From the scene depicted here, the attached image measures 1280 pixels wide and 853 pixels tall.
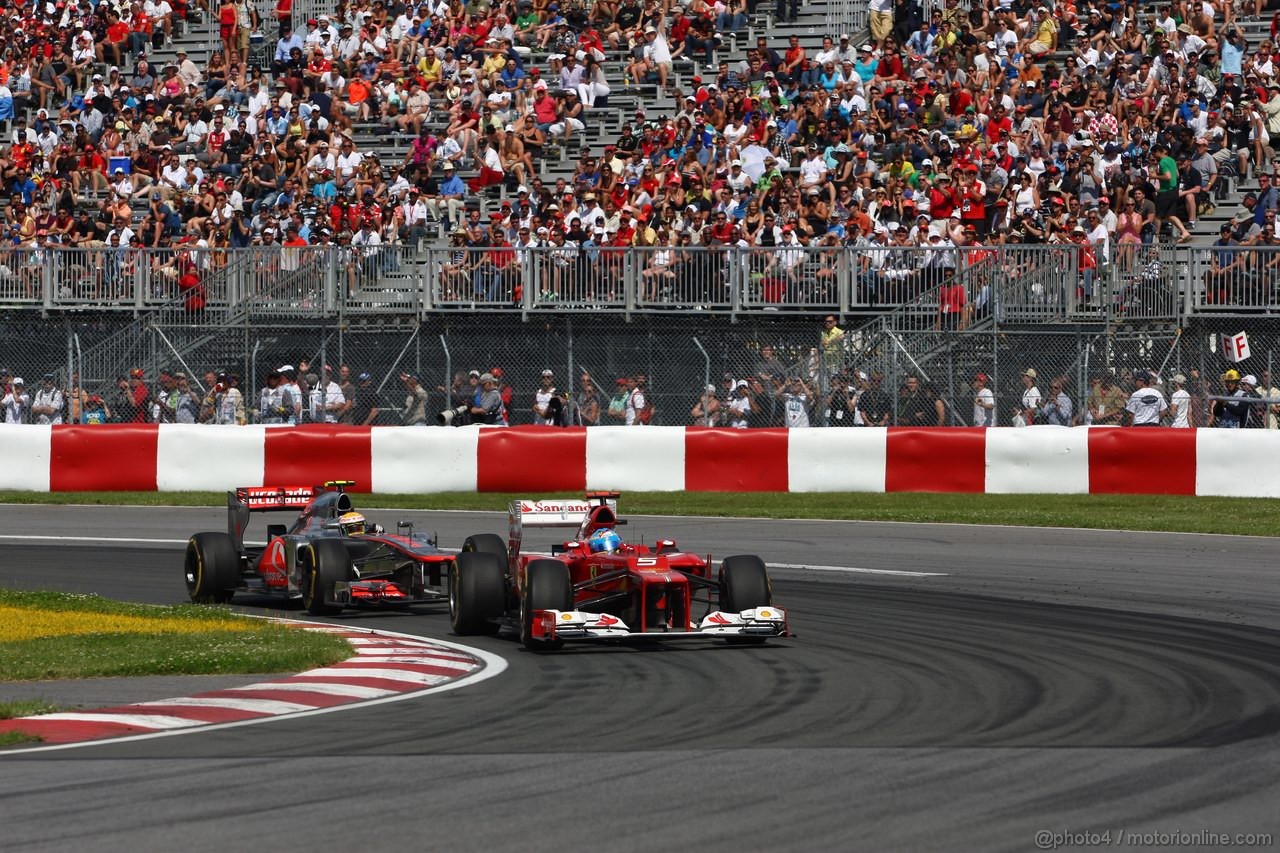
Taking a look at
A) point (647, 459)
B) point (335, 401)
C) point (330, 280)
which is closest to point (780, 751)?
point (647, 459)

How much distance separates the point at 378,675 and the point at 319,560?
3.17 m

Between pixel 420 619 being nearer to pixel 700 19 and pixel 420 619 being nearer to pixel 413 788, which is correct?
pixel 413 788

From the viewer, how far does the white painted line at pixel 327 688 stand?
31.1 ft

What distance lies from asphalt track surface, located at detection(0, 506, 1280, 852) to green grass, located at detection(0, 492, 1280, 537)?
207 inches

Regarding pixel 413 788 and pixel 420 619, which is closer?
pixel 413 788

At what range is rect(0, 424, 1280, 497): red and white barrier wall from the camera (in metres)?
20.4

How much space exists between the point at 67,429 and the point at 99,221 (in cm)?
806

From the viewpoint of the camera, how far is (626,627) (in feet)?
36.1

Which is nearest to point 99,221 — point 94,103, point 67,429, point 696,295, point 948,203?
point 94,103

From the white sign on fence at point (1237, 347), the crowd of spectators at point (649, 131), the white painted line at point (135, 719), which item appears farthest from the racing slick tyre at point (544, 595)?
the crowd of spectators at point (649, 131)

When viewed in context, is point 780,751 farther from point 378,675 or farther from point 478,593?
point 478,593

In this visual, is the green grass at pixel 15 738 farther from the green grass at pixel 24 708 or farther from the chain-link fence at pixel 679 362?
the chain-link fence at pixel 679 362

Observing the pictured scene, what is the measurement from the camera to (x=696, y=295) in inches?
918

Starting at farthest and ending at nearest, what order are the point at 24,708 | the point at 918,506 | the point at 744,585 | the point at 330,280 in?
the point at 330,280
the point at 918,506
the point at 744,585
the point at 24,708
